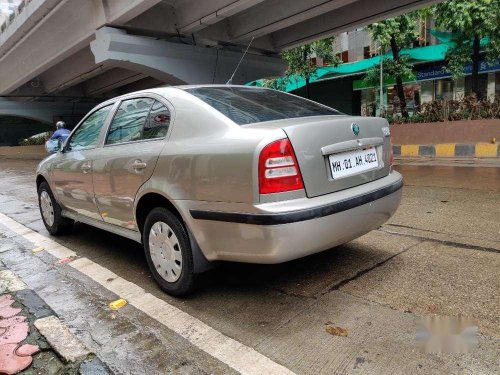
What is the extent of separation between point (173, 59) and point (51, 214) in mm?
8918

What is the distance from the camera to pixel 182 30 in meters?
12.0

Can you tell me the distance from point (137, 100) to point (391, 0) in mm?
9104

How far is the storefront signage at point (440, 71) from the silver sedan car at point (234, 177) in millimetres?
14639

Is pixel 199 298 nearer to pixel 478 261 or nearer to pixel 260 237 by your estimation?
pixel 260 237

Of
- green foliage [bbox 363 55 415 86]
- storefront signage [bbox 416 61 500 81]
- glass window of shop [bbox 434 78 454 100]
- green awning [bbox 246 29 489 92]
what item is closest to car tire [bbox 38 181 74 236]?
green foliage [bbox 363 55 415 86]

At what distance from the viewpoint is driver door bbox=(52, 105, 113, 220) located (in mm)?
4004

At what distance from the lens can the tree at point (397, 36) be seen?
12602 millimetres

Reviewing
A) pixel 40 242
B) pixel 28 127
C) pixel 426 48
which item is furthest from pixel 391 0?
pixel 28 127

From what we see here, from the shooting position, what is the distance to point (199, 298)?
312 cm

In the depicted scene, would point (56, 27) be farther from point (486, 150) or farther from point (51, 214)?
point (486, 150)

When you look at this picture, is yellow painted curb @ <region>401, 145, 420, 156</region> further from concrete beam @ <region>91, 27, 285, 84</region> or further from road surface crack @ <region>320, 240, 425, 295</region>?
road surface crack @ <region>320, 240, 425, 295</region>

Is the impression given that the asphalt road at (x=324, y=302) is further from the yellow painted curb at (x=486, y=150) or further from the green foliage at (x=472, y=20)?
the green foliage at (x=472, y=20)

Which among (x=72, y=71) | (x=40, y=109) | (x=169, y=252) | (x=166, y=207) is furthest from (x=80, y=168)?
(x=40, y=109)

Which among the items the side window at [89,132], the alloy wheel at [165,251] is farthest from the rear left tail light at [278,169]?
the side window at [89,132]
